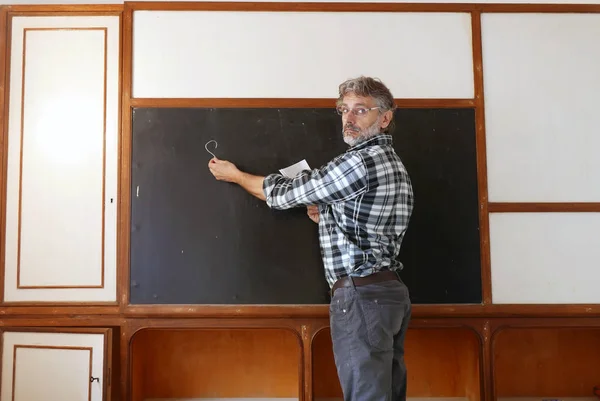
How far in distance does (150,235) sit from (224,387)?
3.10ft

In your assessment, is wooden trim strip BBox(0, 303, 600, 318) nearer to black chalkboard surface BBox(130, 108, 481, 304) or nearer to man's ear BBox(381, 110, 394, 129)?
black chalkboard surface BBox(130, 108, 481, 304)

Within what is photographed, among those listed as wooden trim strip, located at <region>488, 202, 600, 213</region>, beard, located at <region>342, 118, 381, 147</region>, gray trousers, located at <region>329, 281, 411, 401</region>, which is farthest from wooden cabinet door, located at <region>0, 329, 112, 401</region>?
wooden trim strip, located at <region>488, 202, 600, 213</region>

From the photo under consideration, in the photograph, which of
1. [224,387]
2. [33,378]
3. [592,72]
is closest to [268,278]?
[224,387]

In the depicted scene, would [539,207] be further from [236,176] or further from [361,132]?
[236,176]

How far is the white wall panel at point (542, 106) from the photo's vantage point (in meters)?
2.35

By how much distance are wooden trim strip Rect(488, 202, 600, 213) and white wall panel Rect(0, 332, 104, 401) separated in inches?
76.6

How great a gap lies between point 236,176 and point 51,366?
1215mm

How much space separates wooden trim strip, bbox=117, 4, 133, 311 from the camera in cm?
227

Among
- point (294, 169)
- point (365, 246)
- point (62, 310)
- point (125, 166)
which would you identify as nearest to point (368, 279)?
point (365, 246)

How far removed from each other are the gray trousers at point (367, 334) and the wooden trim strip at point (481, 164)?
2.50ft

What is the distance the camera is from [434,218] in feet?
7.64

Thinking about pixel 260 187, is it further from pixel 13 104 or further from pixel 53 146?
pixel 13 104

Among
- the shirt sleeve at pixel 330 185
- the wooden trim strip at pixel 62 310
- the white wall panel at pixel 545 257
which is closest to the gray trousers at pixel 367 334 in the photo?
the shirt sleeve at pixel 330 185

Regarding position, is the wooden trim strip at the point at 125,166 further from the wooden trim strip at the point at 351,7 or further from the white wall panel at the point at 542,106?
the white wall panel at the point at 542,106
